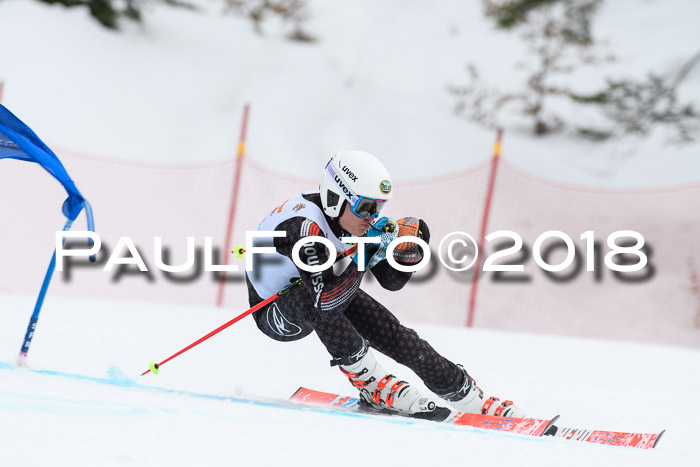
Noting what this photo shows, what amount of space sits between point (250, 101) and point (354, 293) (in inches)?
446

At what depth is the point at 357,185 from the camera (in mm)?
3287

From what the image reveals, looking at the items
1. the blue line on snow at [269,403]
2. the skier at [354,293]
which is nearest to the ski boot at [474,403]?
the skier at [354,293]

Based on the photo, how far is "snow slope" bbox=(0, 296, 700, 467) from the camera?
2.29m

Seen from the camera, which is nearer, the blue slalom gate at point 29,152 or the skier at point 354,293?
the skier at point 354,293

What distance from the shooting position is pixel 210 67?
1522cm

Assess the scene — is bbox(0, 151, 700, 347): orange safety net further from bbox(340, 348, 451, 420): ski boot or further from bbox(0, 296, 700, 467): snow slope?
bbox(340, 348, 451, 420): ski boot

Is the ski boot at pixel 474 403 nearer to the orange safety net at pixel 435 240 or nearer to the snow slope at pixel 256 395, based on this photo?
the snow slope at pixel 256 395

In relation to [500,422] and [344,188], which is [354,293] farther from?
[500,422]

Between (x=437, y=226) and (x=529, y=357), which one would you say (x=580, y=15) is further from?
(x=529, y=357)

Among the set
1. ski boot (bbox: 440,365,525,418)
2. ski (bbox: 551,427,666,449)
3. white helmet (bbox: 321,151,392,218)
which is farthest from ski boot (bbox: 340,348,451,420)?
white helmet (bbox: 321,151,392,218)

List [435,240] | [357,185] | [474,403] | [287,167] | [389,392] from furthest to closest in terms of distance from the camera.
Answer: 1. [287,167]
2. [435,240]
3. [474,403]
4. [389,392]
5. [357,185]

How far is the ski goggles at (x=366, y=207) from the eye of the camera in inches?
130

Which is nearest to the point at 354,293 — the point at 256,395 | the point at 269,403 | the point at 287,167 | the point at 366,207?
the point at 366,207

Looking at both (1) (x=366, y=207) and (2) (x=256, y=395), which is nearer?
(1) (x=366, y=207)
